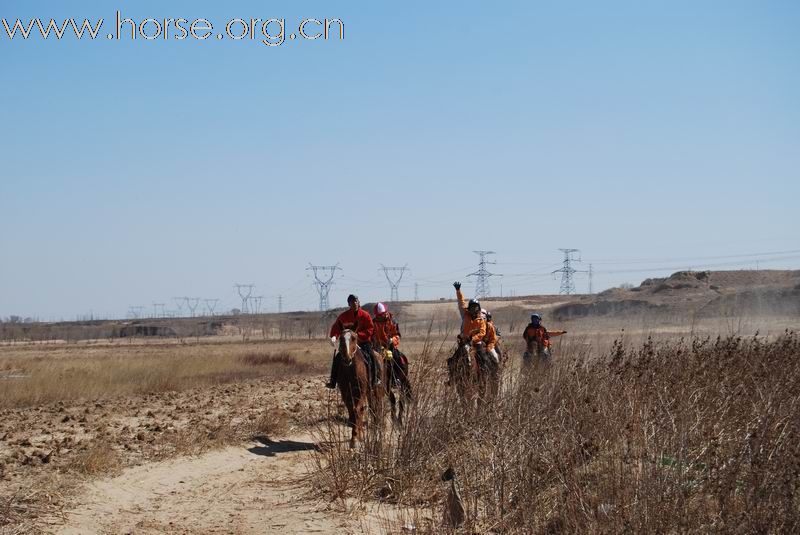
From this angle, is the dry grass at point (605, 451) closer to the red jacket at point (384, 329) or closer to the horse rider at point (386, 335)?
the horse rider at point (386, 335)

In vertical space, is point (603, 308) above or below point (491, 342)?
above

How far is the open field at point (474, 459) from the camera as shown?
7.02 meters

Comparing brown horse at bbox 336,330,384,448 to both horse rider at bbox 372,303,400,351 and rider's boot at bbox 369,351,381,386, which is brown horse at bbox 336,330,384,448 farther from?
horse rider at bbox 372,303,400,351

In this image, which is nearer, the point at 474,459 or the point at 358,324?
the point at 474,459

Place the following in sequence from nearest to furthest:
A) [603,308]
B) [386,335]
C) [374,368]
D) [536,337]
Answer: [374,368]
[386,335]
[536,337]
[603,308]

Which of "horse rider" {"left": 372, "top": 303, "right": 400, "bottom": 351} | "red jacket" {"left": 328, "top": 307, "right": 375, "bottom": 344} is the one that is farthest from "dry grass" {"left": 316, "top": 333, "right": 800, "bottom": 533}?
"horse rider" {"left": 372, "top": 303, "right": 400, "bottom": 351}

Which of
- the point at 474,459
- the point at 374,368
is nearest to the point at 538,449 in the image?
the point at 474,459

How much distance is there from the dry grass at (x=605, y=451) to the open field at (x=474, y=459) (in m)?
0.02

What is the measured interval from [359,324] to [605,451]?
7080 millimetres

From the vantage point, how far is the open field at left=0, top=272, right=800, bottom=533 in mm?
7020

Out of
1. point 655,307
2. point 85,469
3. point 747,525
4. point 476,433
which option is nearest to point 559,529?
point 747,525

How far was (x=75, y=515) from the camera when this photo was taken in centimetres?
1026

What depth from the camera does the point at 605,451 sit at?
27.8 feet

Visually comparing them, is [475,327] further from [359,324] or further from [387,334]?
[359,324]
